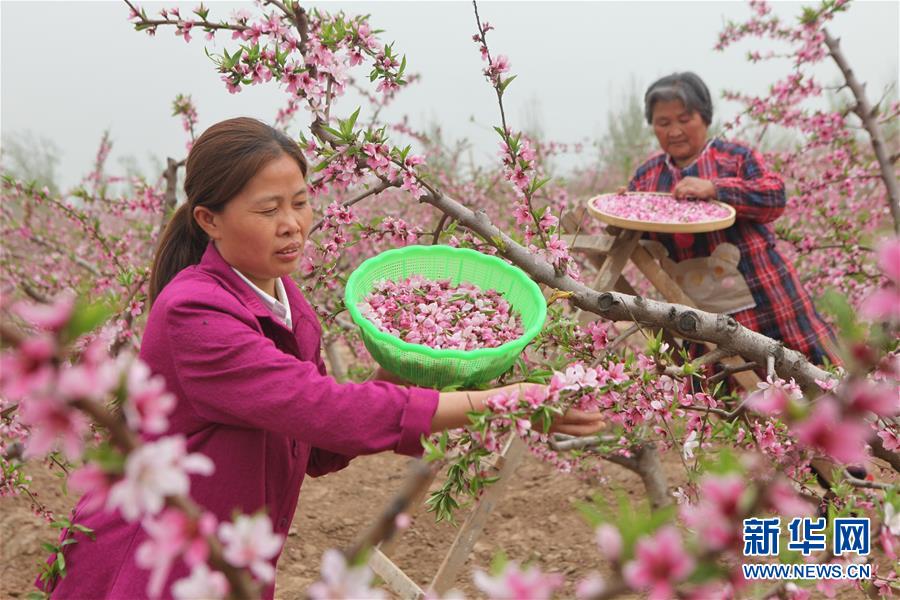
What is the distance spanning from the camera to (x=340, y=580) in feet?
1.99

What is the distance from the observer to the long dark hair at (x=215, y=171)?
1591mm

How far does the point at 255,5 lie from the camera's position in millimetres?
2092

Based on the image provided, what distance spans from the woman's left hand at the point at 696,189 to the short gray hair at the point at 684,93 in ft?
1.30

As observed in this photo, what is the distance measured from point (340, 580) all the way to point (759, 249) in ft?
10.5

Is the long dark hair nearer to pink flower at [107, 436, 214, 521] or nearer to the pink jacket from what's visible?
the pink jacket

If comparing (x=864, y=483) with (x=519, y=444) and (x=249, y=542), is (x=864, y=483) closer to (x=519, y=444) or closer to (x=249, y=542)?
(x=519, y=444)

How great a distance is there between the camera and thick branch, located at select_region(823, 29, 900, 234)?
3514 mm

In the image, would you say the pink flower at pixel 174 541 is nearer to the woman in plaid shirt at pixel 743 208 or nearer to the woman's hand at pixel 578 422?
the woman's hand at pixel 578 422

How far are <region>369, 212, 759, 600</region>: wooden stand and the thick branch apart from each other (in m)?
1.24

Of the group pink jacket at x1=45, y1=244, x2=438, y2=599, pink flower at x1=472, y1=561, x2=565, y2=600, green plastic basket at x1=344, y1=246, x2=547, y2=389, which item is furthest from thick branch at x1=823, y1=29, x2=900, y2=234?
pink flower at x1=472, y1=561, x2=565, y2=600

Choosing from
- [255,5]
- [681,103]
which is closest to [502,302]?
[255,5]

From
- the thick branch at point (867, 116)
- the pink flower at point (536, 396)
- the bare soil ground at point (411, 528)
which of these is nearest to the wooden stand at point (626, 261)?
the bare soil ground at point (411, 528)

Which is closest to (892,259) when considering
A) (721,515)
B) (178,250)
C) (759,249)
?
(721,515)

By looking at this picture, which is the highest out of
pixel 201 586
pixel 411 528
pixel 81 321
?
pixel 81 321
